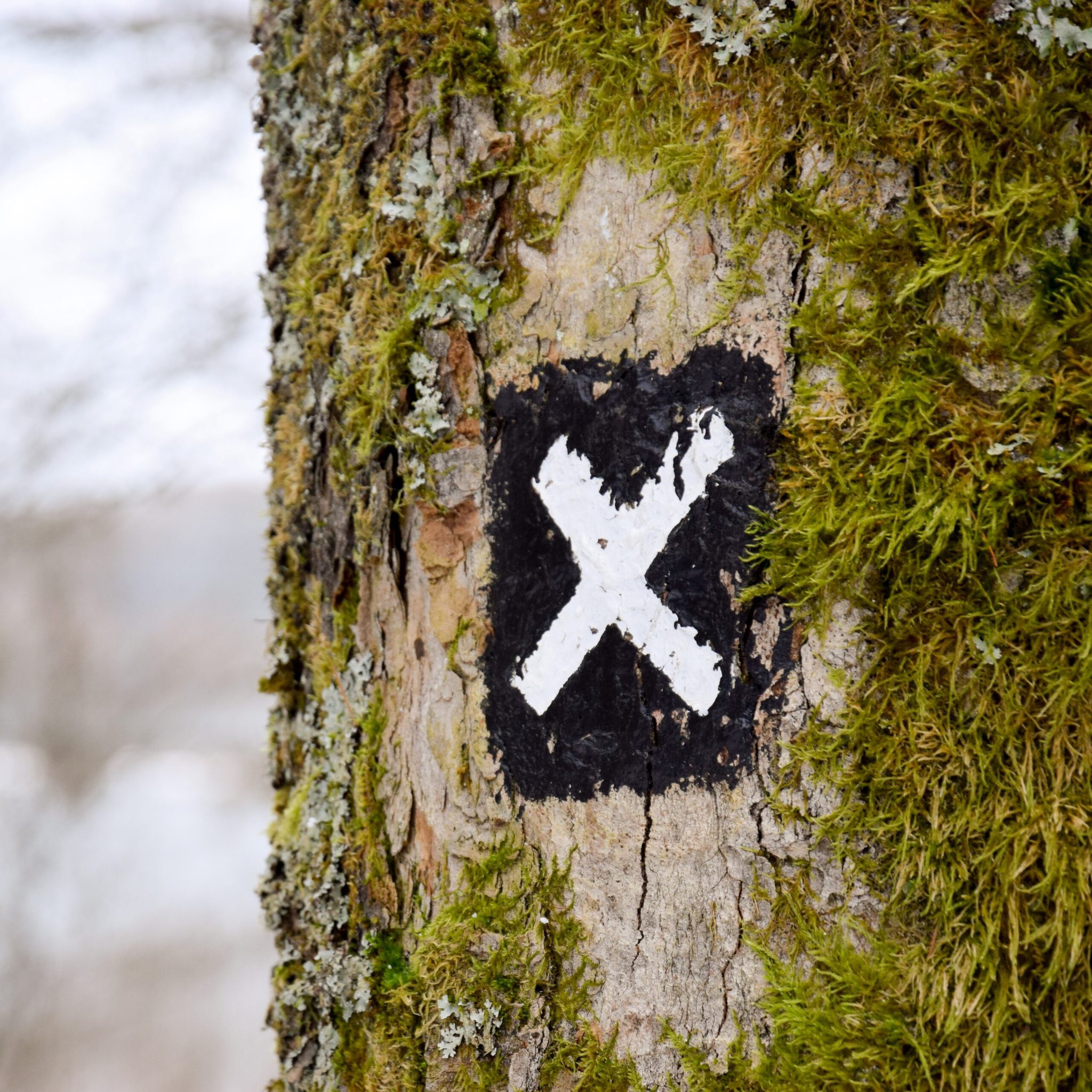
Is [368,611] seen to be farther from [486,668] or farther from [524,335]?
[524,335]

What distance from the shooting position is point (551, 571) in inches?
39.1

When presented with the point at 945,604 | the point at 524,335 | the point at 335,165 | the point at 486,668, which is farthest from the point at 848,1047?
the point at 335,165

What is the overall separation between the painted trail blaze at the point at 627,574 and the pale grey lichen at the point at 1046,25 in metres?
0.41

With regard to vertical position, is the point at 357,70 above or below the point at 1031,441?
above

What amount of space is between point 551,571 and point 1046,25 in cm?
79

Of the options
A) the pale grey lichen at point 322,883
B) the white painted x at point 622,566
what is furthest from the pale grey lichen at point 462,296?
the pale grey lichen at point 322,883

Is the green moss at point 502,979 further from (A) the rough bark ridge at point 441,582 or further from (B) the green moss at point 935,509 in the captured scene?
(B) the green moss at point 935,509

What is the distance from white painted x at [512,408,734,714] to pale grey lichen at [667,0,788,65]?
0.42m

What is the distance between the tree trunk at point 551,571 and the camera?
88 centimetres

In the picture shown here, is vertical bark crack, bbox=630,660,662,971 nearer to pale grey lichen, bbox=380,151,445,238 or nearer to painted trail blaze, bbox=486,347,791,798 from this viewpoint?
painted trail blaze, bbox=486,347,791,798

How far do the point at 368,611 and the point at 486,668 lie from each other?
0.27 m

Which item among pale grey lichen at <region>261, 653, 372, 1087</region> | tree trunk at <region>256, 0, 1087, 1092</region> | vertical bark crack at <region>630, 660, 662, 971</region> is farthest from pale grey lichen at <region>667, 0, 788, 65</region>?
pale grey lichen at <region>261, 653, 372, 1087</region>

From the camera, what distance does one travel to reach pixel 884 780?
0.82 metres

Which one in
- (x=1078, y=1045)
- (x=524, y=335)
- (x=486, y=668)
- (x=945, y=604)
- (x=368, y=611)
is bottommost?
(x=1078, y=1045)
